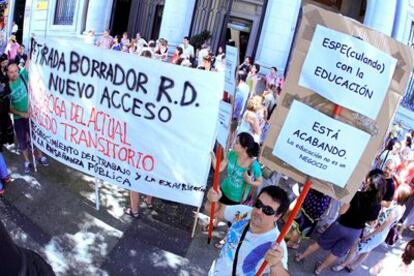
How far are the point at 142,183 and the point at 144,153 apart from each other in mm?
298

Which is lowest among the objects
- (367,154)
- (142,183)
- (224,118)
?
(142,183)

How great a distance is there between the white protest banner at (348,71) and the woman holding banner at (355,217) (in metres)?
1.93

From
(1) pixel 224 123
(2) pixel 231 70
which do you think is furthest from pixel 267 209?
(2) pixel 231 70

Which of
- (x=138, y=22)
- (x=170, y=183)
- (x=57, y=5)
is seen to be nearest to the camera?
(x=170, y=183)

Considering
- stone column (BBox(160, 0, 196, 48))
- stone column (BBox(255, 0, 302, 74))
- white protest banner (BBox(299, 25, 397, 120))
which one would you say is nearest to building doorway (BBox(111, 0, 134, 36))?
stone column (BBox(160, 0, 196, 48))

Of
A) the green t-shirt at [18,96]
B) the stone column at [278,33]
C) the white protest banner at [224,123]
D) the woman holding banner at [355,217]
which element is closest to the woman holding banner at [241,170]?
the white protest banner at [224,123]

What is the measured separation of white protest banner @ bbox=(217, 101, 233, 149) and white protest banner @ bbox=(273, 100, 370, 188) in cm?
95

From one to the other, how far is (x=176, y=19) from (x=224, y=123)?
12.1 metres

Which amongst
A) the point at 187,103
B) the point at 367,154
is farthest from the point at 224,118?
the point at 367,154

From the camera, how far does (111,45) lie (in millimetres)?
13656

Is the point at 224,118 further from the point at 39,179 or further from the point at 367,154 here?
the point at 39,179

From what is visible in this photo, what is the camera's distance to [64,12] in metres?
18.0

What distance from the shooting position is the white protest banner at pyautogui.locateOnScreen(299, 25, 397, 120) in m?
2.41

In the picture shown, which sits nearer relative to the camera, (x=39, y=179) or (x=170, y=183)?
(x=170, y=183)
